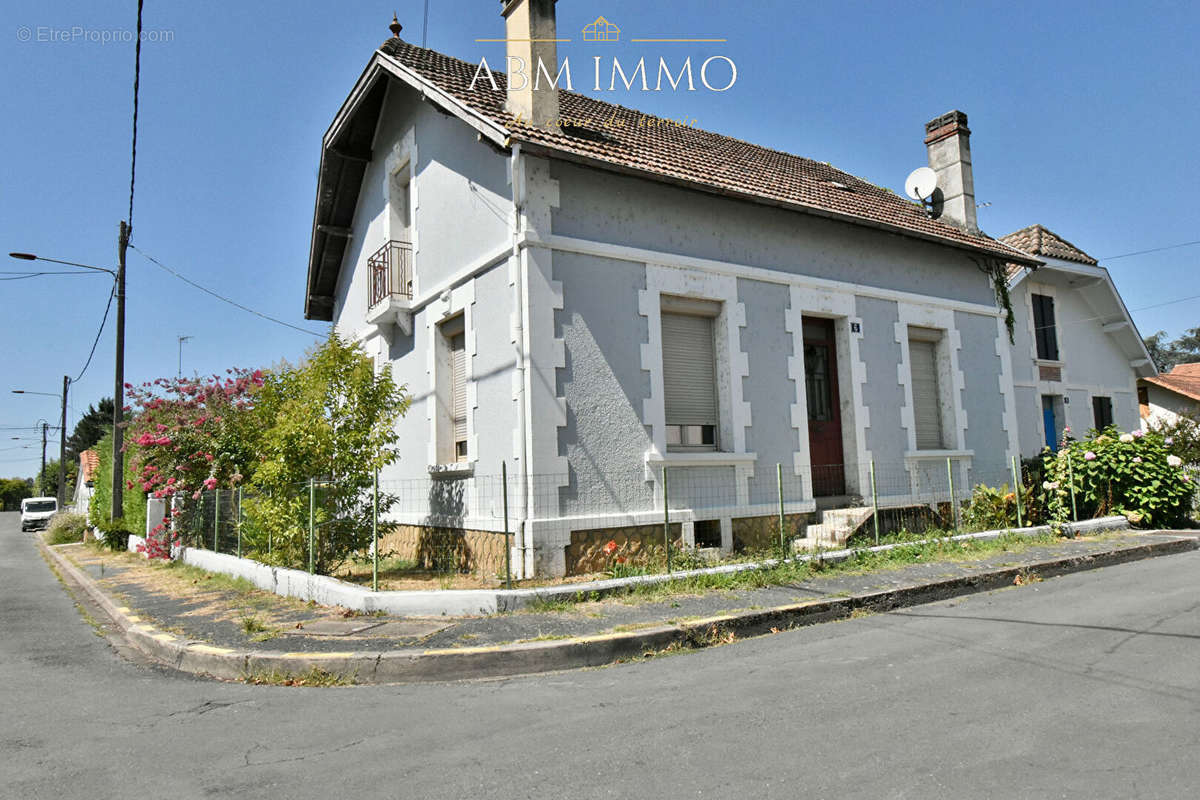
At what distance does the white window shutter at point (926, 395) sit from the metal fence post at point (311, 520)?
909 centimetres

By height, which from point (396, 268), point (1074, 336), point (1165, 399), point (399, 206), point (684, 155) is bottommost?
point (1165, 399)

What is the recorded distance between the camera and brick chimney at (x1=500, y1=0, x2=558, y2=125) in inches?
384

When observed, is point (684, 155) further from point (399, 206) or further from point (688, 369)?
point (399, 206)

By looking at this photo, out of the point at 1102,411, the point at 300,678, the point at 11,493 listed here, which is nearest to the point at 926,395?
the point at 1102,411

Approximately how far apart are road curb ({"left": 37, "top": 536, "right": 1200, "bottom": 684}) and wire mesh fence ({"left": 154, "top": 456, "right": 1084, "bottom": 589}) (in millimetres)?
Answer: 1648

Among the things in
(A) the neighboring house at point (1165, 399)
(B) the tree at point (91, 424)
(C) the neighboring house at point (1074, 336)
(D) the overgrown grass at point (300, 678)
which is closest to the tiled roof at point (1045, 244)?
(C) the neighboring house at point (1074, 336)

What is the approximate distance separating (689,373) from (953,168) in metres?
8.61

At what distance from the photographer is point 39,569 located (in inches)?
639

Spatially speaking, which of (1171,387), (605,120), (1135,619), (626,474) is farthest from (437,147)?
(1171,387)

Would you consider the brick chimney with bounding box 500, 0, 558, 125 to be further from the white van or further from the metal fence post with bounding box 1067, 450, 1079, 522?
the white van

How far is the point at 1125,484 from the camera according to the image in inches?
489

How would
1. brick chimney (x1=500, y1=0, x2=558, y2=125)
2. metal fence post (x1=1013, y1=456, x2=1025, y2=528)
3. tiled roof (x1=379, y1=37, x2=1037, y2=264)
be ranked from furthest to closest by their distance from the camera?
metal fence post (x1=1013, y1=456, x2=1025, y2=528)
brick chimney (x1=500, y1=0, x2=558, y2=125)
tiled roof (x1=379, y1=37, x2=1037, y2=264)

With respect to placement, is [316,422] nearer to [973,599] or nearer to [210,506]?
[210,506]

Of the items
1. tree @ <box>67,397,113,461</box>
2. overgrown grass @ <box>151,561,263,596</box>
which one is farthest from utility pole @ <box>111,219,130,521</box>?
tree @ <box>67,397,113,461</box>
